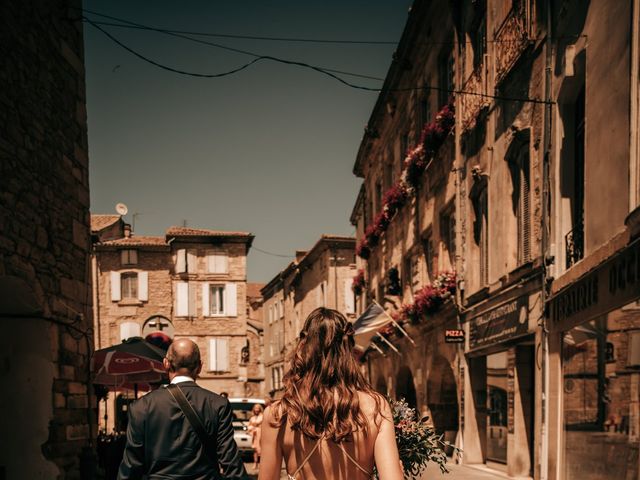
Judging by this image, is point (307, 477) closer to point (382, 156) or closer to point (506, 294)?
point (506, 294)

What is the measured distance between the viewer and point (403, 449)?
5.03 metres

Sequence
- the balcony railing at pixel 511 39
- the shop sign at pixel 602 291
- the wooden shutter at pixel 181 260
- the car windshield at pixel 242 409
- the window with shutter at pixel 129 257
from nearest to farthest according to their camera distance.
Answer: the shop sign at pixel 602 291, the balcony railing at pixel 511 39, the car windshield at pixel 242 409, the window with shutter at pixel 129 257, the wooden shutter at pixel 181 260

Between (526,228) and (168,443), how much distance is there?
9022 mm

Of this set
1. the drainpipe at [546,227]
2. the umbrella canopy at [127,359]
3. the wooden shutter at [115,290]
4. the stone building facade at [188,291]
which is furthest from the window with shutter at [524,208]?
the wooden shutter at [115,290]

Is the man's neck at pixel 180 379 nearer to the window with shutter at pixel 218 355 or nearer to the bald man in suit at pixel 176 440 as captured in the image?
the bald man in suit at pixel 176 440

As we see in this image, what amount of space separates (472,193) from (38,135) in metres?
8.93

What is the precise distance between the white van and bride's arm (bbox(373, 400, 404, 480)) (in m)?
19.7

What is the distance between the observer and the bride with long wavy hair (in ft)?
8.87

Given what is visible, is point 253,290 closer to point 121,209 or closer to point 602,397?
point 121,209

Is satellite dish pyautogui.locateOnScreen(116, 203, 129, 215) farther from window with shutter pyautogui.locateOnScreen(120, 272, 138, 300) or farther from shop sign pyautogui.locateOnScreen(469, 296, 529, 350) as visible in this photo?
shop sign pyautogui.locateOnScreen(469, 296, 529, 350)

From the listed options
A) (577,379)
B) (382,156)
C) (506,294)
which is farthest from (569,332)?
(382,156)

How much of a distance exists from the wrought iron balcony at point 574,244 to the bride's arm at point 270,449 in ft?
27.3

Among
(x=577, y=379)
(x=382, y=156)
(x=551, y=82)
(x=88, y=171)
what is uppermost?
(x=382, y=156)

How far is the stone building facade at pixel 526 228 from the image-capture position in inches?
335
